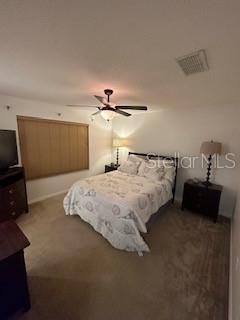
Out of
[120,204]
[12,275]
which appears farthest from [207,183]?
[12,275]

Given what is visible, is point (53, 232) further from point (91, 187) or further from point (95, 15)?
point (95, 15)

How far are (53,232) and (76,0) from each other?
282 centimetres

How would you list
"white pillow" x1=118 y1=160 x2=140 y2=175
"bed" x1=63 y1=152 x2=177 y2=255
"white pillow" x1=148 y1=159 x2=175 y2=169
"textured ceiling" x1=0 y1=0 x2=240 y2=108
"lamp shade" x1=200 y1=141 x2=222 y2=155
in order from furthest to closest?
"white pillow" x1=118 y1=160 x2=140 y2=175 < "white pillow" x1=148 y1=159 x2=175 y2=169 < "lamp shade" x1=200 y1=141 x2=222 y2=155 < "bed" x1=63 y1=152 x2=177 y2=255 < "textured ceiling" x1=0 y1=0 x2=240 y2=108

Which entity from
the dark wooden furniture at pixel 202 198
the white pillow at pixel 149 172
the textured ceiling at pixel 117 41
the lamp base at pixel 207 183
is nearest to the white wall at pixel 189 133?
the lamp base at pixel 207 183

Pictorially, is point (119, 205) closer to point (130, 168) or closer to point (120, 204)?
point (120, 204)

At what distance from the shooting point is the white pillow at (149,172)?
10.8 ft

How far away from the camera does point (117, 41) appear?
46.7 inches

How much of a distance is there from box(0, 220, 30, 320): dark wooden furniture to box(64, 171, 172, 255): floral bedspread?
119 centimetres

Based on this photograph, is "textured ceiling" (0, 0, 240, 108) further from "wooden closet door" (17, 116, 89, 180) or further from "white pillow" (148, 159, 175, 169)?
"white pillow" (148, 159, 175, 169)

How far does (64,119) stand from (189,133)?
3.09 meters

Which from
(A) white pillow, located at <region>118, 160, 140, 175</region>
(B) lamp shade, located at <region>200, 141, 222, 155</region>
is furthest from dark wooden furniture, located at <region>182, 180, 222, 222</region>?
(A) white pillow, located at <region>118, 160, 140, 175</region>

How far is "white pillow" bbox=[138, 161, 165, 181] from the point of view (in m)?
3.29

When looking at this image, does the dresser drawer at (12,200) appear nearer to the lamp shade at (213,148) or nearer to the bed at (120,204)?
the bed at (120,204)

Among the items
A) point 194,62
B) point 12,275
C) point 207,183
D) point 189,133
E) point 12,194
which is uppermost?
point 194,62
